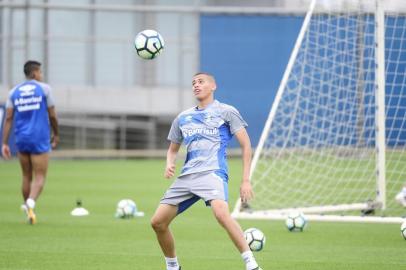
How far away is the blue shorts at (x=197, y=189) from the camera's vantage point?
8.69 meters

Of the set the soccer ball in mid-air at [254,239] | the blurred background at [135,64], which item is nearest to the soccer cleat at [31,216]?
the soccer ball in mid-air at [254,239]

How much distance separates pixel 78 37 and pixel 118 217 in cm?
1669

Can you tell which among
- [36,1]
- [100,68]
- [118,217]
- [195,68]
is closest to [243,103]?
[195,68]

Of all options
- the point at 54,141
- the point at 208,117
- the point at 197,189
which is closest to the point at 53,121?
the point at 54,141

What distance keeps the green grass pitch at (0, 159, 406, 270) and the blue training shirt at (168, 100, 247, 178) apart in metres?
1.16

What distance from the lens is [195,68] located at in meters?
29.8

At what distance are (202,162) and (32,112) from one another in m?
5.36

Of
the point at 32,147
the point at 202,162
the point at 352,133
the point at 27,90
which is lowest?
the point at 352,133

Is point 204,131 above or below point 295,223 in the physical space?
above

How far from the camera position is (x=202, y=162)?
348 inches

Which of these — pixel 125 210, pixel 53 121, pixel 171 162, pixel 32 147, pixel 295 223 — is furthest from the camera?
pixel 125 210

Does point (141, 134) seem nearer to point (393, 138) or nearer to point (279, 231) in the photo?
point (393, 138)

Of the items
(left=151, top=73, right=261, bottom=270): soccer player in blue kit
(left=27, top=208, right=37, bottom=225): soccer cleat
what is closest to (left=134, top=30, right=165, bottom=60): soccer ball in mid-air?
(left=151, top=73, right=261, bottom=270): soccer player in blue kit

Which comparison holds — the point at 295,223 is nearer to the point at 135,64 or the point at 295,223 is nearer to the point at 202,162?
the point at 202,162
